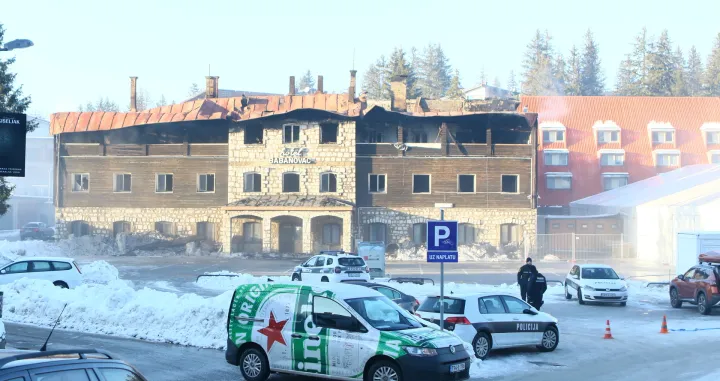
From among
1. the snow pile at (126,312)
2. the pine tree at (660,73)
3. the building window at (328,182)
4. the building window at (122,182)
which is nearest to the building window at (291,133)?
the building window at (328,182)

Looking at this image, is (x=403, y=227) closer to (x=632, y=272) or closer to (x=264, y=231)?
(x=264, y=231)

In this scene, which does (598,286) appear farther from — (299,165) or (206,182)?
(206,182)

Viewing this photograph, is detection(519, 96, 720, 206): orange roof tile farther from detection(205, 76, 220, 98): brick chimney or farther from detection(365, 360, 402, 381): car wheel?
detection(365, 360, 402, 381): car wheel

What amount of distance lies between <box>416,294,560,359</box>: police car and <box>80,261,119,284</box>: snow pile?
22.5 m

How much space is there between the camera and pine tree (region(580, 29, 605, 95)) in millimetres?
122312

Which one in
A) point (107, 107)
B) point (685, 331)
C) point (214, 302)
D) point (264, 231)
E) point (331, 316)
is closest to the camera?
point (331, 316)

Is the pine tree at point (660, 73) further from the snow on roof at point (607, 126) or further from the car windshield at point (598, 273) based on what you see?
the car windshield at point (598, 273)

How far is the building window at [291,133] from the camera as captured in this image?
54500 mm

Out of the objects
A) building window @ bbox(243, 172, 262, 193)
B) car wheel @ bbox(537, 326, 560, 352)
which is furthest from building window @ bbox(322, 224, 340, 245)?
car wheel @ bbox(537, 326, 560, 352)

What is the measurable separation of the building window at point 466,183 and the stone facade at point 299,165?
290 inches

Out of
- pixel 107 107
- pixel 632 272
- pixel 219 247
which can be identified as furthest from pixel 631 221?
pixel 107 107

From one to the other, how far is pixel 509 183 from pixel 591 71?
74.9 metres

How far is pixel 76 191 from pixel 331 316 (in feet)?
159

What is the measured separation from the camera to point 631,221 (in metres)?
54.9
